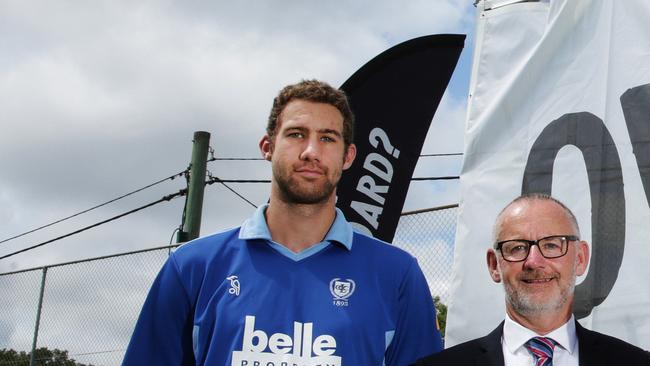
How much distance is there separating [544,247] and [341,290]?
62 cm

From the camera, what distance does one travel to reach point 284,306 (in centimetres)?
222

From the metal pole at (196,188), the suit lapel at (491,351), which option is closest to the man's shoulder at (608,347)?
the suit lapel at (491,351)

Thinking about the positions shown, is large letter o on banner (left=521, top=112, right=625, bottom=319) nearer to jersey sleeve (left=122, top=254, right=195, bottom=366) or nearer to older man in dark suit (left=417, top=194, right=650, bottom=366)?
Result: older man in dark suit (left=417, top=194, right=650, bottom=366)

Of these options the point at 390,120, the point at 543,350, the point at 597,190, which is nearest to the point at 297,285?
the point at 543,350

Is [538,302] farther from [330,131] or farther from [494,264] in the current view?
[330,131]

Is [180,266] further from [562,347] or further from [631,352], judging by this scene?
[631,352]

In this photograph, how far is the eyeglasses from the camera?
228 centimetres

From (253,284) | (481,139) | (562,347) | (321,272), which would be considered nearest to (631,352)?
(562,347)

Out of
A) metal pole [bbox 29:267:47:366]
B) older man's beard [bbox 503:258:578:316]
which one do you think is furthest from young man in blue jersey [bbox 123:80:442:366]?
metal pole [bbox 29:267:47:366]

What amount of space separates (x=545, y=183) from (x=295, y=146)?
1.53 m

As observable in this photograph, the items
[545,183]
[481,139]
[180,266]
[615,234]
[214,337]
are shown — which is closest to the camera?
[214,337]

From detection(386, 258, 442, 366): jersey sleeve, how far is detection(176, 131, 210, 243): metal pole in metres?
6.46

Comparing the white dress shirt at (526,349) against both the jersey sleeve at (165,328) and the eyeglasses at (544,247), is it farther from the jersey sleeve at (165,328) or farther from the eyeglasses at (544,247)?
the jersey sleeve at (165,328)

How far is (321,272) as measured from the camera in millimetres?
2297
